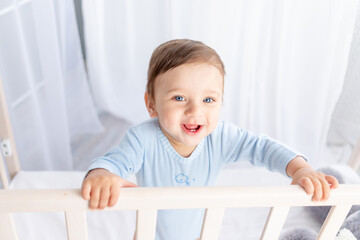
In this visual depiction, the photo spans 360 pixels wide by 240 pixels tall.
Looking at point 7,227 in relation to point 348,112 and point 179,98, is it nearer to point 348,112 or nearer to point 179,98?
point 179,98

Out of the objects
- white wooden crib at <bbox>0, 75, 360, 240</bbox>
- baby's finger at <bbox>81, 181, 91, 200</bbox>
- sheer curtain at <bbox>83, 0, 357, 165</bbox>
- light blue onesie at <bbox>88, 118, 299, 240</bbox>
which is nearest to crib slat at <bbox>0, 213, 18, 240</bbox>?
white wooden crib at <bbox>0, 75, 360, 240</bbox>

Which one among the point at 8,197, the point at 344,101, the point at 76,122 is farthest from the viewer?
the point at 76,122

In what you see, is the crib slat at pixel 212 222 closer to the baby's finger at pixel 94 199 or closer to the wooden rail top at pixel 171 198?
the wooden rail top at pixel 171 198

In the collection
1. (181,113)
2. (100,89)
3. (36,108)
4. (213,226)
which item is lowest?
(100,89)

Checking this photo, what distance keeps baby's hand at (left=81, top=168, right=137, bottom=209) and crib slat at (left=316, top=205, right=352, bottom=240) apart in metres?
0.34

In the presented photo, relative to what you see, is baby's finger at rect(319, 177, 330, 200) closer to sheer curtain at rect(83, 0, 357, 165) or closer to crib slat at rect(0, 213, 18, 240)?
crib slat at rect(0, 213, 18, 240)

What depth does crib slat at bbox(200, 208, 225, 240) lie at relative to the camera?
53 centimetres

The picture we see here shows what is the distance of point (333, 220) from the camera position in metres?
0.58

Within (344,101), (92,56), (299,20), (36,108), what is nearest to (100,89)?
(92,56)

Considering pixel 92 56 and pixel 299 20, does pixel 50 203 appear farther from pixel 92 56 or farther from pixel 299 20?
pixel 92 56

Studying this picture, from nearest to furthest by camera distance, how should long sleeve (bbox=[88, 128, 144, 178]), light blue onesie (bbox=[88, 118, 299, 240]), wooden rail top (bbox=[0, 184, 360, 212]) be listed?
1. wooden rail top (bbox=[0, 184, 360, 212])
2. long sleeve (bbox=[88, 128, 144, 178])
3. light blue onesie (bbox=[88, 118, 299, 240])

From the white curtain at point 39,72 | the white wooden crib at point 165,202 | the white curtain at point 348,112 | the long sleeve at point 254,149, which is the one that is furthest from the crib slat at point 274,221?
the white curtain at point 39,72

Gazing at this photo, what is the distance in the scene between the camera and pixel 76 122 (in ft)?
5.69

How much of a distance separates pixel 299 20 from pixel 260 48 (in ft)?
0.51
